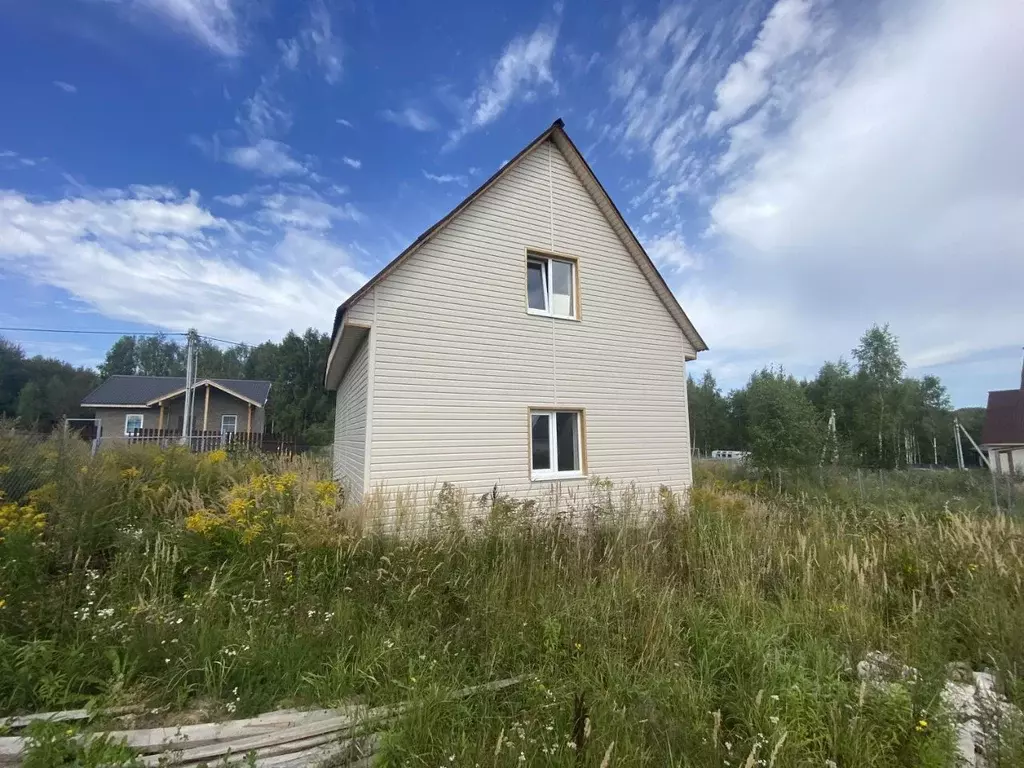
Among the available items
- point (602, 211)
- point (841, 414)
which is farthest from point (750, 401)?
point (602, 211)

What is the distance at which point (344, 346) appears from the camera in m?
9.35

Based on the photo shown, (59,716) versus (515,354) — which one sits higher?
(515,354)

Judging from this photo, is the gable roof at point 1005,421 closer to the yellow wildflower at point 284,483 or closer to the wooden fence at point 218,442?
the yellow wildflower at point 284,483

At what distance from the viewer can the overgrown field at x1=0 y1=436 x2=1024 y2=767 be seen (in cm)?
259

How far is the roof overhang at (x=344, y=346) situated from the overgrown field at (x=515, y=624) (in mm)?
3215

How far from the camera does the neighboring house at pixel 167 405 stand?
30.5 metres

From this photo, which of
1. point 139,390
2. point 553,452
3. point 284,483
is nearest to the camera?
point 284,483

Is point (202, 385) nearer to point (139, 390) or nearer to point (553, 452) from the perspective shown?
point (139, 390)

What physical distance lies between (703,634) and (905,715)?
120cm

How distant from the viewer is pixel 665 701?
9.00 feet

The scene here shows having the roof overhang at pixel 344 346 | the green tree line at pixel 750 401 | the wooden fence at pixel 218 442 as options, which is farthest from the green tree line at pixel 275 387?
the roof overhang at pixel 344 346

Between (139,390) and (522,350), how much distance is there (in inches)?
1415

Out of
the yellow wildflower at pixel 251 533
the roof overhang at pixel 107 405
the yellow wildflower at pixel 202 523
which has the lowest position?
the yellow wildflower at pixel 251 533

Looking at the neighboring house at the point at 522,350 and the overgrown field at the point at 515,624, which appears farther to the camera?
the neighboring house at the point at 522,350
